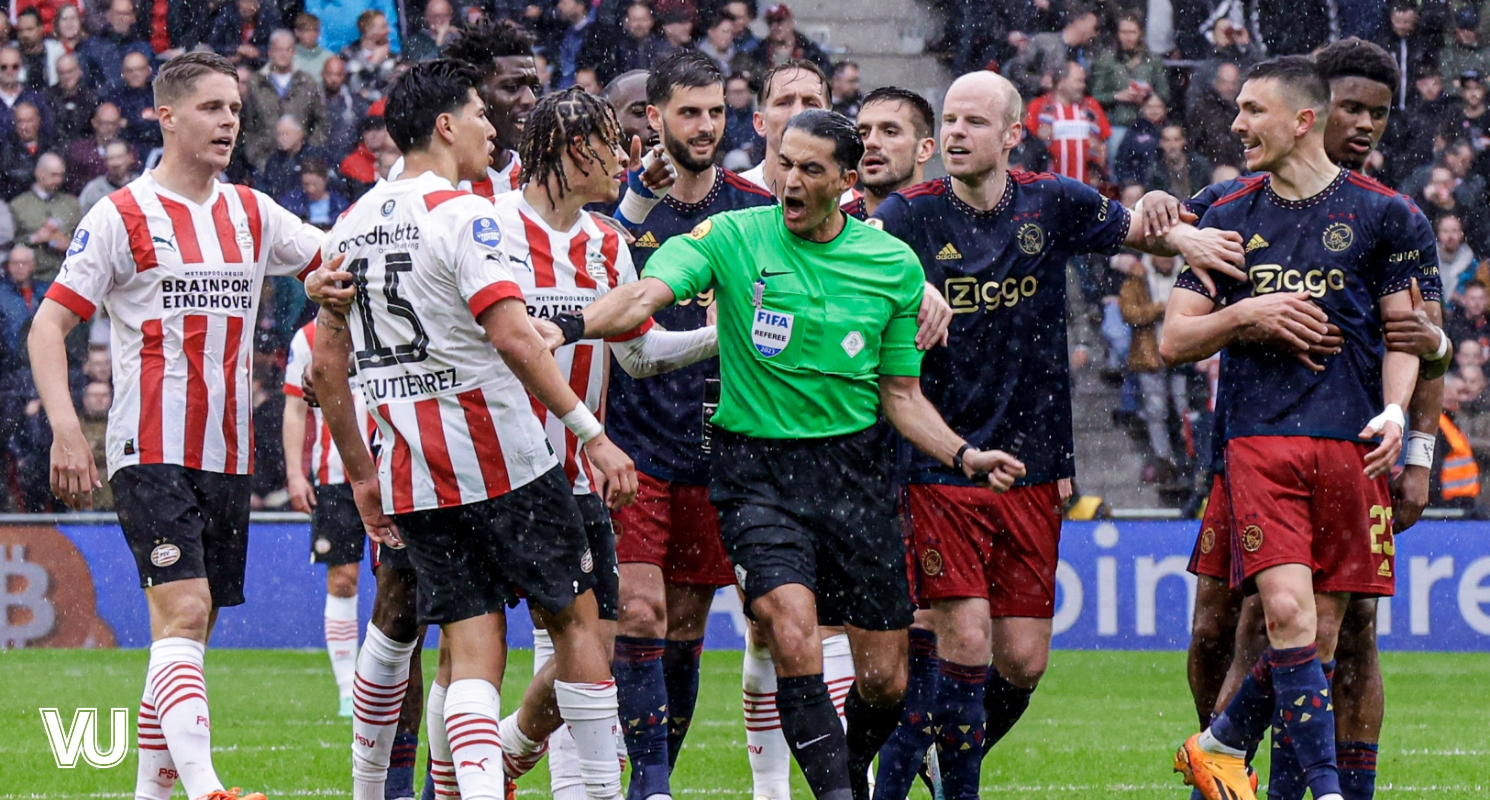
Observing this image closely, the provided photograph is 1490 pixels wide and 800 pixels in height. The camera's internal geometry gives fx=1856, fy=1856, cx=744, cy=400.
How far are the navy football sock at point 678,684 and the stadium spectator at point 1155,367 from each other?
848 cm

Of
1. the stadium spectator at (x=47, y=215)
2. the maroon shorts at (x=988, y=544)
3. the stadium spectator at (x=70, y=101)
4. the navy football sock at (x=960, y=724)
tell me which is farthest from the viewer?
the stadium spectator at (x=70, y=101)

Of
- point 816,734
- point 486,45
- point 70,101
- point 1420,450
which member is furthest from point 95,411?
point 1420,450

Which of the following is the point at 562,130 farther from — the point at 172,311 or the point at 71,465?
the point at 71,465

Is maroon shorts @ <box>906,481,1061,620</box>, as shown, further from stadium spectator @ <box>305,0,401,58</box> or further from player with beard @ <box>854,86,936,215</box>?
stadium spectator @ <box>305,0,401,58</box>

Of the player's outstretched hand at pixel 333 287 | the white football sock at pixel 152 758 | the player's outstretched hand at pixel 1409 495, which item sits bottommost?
the white football sock at pixel 152 758

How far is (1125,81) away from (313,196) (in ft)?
22.0

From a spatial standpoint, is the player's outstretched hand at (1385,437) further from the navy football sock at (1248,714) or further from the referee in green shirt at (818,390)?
the referee in green shirt at (818,390)

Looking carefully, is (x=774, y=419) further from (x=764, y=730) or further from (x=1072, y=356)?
(x=1072, y=356)

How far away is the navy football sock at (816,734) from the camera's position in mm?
4977

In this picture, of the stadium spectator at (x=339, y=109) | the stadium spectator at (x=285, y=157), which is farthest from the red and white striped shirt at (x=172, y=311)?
the stadium spectator at (x=339, y=109)

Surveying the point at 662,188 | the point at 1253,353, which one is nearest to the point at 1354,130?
the point at 1253,353

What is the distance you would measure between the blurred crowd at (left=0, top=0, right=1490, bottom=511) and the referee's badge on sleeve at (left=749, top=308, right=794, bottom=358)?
30.3 feet

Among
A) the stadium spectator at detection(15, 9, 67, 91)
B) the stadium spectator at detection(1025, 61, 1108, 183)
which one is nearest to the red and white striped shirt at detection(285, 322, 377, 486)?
the stadium spectator at detection(15, 9, 67, 91)

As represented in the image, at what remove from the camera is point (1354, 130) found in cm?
637
